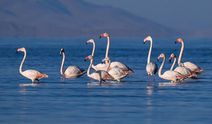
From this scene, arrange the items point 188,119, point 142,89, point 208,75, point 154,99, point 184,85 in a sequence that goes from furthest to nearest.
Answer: point 208,75 → point 184,85 → point 142,89 → point 154,99 → point 188,119

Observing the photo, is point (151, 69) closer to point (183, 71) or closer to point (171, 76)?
point (183, 71)

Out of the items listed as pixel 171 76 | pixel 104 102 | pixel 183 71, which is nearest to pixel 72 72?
pixel 183 71

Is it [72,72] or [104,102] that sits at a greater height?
[72,72]

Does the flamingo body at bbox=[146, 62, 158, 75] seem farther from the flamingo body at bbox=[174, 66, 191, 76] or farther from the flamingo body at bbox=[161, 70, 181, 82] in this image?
the flamingo body at bbox=[161, 70, 181, 82]

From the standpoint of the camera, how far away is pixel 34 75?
2769 cm

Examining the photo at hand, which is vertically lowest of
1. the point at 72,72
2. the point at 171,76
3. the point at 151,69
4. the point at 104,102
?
the point at 104,102

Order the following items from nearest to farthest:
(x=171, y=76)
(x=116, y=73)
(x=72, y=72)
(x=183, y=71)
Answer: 1. (x=171, y=76)
2. (x=116, y=73)
3. (x=183, y=71)
4. (x=72, y=72)

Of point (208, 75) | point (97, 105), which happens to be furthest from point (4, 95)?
point (208, 75)

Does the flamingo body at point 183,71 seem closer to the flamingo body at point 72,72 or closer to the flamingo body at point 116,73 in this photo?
the flamingo body at point 116,73

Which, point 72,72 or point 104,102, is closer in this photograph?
point 104,102

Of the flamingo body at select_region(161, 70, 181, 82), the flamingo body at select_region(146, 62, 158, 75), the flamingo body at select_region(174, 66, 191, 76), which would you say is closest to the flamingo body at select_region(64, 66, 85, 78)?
the flamingo body at select_region(146, 62, 158, 75)

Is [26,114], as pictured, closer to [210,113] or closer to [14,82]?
[210,113]

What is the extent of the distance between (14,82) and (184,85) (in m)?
4.81

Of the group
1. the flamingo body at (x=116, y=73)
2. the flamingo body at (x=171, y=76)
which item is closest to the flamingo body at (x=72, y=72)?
the flamingo body at (x=116, y=73)
